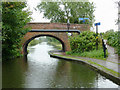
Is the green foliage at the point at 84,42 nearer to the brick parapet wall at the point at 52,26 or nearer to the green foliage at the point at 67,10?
the brick parapet wall at the point at 52,26

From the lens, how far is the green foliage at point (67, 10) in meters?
23.2

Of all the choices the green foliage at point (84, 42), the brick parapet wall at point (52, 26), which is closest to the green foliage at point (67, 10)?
the brick parapet wall at point (52, 26)

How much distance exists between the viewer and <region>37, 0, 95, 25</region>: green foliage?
23.2 metres

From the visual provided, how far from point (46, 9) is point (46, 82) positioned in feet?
57.4

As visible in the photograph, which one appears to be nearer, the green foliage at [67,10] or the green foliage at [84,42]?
the green foliage at [84,42]

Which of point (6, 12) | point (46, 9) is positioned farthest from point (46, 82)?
point (46, 9)

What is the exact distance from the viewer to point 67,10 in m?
24.2

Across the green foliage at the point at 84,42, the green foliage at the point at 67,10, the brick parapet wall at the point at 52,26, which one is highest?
the green foliage at the point at 67,10

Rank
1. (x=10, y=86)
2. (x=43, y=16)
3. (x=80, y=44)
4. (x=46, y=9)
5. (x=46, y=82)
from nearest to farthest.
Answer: (x=10, y=86) < (x=46, y=82) < (x=80, y=44) < (x=46, y=9) < (x=43, y=16)

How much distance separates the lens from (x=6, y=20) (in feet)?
31.0

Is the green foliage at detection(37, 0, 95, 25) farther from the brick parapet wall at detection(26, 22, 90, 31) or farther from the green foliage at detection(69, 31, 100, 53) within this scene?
the green foliage at detection(69, 31, 100, 53)

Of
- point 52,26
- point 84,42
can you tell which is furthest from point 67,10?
point 84,42

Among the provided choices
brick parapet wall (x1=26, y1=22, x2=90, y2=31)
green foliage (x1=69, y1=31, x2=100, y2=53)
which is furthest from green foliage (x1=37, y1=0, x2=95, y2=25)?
green foliage (x1=69, y1=31, x2=100, y2=53)

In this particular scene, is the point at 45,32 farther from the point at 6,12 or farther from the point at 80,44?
the point at 6,12
